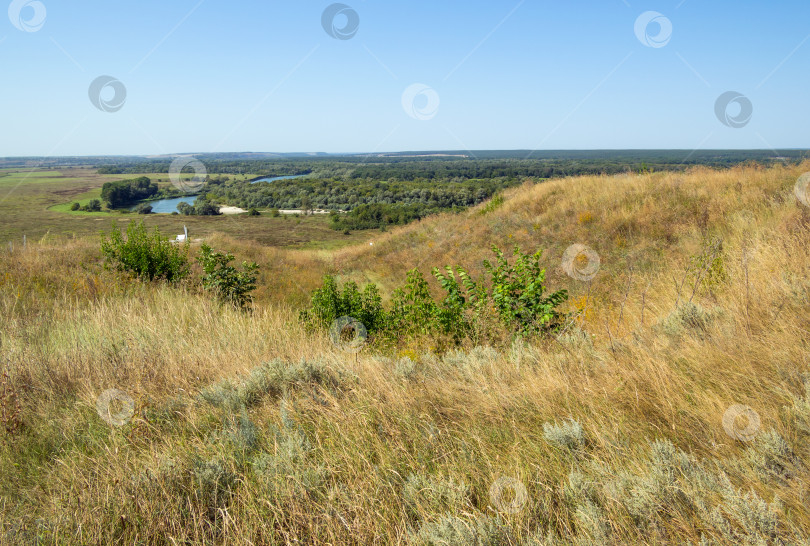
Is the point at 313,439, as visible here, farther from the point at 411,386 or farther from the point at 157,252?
the point at 157,252

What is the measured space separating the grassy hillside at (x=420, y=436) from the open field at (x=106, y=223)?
31.0 meters

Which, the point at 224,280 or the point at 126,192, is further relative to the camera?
the point at 126,192

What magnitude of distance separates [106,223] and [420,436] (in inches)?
2081

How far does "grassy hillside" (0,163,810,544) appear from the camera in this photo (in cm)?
171

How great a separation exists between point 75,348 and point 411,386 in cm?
320

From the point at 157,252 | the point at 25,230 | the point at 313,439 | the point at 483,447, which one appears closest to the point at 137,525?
the point at 313,439

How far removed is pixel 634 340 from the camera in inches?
139

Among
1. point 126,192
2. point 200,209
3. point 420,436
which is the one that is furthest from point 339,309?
point 126,192

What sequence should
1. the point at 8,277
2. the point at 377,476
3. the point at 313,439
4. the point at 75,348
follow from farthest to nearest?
the point at 8,277, the point at 75,348, the point at 313,439, the point at 377,476

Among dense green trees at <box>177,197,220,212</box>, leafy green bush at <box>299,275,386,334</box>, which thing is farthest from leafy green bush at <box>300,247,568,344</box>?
dense green trees at <box>177,197,220,212</box>

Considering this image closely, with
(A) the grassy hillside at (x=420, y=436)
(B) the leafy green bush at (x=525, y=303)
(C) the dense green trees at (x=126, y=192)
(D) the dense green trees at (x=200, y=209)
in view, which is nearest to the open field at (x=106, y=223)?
(D) the dense green trees at (x=200, y=209)

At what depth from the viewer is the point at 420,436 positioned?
2.37 m

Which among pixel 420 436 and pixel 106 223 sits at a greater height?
pixel 420 436

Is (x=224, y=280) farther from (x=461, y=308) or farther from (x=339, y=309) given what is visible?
(x=461, y=308)
